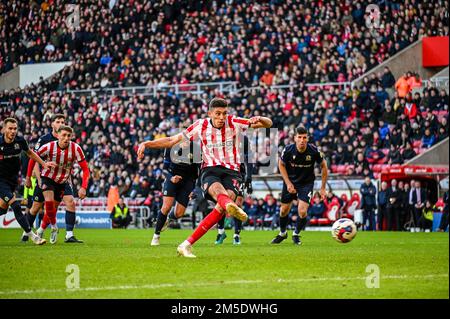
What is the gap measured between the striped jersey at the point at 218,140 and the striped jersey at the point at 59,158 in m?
4.85

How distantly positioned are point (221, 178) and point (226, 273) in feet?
8.91

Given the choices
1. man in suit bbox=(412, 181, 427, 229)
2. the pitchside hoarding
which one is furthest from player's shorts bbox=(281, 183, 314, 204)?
the pitchside hoarding

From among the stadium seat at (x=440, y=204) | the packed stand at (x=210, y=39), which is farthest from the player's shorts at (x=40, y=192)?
the packed stand at (x=210, y=39)

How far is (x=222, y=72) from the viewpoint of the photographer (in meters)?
38.7

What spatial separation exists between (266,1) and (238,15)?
4.77 ft

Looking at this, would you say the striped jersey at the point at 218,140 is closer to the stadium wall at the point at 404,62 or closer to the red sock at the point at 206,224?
the red sock at the point at 206,224

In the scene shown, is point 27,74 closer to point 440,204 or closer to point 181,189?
point 440,204

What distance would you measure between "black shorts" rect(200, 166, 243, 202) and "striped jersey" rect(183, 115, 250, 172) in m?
0.07

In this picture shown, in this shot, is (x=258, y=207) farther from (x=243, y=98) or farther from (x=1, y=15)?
(x=1, y=15)

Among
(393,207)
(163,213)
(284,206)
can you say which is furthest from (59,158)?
(393,207)

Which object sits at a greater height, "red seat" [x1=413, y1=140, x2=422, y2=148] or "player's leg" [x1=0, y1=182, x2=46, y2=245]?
"red seat" [x1=413, y1=140, x2=422, y2=148]

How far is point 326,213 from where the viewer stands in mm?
30609

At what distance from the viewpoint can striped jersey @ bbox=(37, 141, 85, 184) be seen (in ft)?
56.4

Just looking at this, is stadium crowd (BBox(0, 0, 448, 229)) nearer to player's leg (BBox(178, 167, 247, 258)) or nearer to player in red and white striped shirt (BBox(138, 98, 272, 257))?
player in red and white striped shirt (BBox(138, 98, 272, 257))
